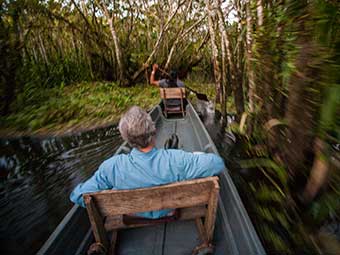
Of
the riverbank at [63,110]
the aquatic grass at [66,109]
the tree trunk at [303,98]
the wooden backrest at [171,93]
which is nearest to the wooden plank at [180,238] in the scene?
the tree trunk at [303,98]

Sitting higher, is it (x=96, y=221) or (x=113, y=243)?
(x=96, y=221)

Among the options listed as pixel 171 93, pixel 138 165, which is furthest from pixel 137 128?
pixel 171 93

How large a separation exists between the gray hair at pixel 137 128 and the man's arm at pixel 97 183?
0.71 feet

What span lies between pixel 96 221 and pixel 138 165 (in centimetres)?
40

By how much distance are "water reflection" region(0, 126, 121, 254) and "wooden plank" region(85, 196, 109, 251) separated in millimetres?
1527

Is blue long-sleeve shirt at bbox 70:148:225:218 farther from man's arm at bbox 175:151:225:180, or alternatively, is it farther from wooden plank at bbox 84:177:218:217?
wooden plank at bbox 84:177:218:217

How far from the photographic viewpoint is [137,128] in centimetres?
127

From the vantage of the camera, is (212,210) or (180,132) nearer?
(212,210)

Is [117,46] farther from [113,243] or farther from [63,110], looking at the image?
[113,243]

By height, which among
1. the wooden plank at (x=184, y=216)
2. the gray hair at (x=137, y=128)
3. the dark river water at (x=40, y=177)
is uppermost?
the gray hair at (x=137, y=128)

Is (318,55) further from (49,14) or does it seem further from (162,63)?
(162,63)

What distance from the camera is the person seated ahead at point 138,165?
129 cm

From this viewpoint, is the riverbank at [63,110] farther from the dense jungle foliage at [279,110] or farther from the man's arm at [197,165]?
the man's arm at [197,165]

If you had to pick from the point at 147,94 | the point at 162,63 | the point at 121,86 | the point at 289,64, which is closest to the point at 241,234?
the point at 289,64
